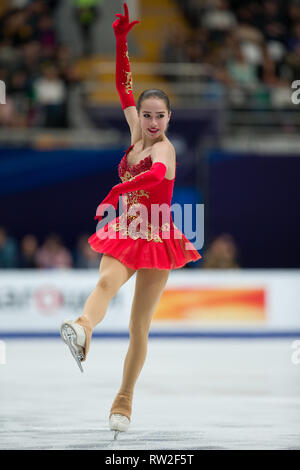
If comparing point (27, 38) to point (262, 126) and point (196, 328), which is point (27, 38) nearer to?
point (262, 126)

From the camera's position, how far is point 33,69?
11.6 metres

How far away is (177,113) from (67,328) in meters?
8.13

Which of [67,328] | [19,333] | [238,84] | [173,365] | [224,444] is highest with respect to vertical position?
[238,84]

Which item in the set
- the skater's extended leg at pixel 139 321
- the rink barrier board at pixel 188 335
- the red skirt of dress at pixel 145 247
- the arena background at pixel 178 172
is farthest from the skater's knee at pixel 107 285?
the rink barrier board at pixel 188 335

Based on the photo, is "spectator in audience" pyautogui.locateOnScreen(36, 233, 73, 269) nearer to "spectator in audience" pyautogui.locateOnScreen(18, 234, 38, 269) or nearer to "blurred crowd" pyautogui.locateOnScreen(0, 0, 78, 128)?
"spectator in audience" pyautogui.locateOnScreen(18, 234, 38, 269)

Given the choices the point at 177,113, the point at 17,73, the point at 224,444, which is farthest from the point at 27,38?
the point at 224,444

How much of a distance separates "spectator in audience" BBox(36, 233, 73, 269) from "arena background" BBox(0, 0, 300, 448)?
13mm

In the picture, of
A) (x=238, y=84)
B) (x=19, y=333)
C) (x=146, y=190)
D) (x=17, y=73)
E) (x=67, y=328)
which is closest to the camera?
(x=67, y=328)

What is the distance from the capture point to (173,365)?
7582mm

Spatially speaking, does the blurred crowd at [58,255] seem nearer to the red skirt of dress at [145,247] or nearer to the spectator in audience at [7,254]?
the spectator in audience at [7,254]

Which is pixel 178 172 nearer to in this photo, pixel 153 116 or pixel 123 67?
pixel 123 67

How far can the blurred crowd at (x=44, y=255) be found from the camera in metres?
10.4

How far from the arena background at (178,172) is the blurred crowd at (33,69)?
19 millimetres

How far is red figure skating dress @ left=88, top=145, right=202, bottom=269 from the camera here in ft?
13.8
